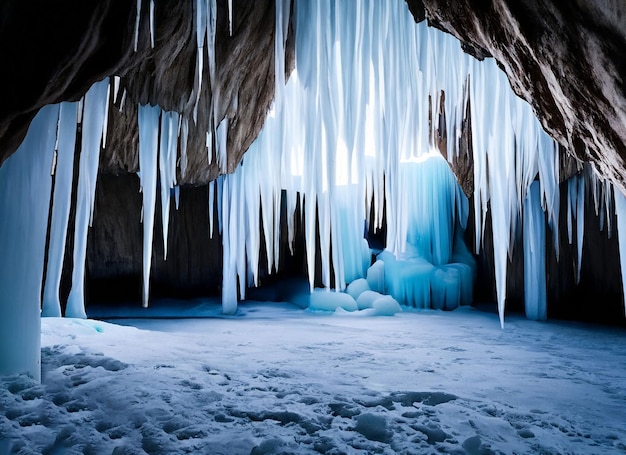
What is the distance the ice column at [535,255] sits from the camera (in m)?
6.82

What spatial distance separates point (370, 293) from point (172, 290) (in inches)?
158

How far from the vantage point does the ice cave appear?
6.10 ft

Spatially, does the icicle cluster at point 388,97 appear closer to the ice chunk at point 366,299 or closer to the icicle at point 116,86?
the icicle at point 116,86

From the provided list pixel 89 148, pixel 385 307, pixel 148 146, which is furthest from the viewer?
pixel 385 307

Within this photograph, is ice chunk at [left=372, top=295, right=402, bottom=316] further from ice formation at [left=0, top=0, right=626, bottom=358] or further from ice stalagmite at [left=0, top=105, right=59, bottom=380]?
ice stalagmite at [left=0, top=105, right=59, bottom=380]

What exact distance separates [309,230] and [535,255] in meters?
3.64

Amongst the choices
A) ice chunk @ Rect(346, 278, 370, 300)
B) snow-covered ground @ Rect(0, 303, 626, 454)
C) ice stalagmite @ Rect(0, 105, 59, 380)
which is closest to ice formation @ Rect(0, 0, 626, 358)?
ice stalagmite @ Rect(0, 105, 59, 380)

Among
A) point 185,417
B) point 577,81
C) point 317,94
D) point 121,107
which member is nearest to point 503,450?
point 185,417

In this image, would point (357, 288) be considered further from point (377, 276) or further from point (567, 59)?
point (567, 59)

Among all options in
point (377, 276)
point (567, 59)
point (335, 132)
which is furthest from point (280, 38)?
point (377, 276)

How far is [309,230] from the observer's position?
19.9ft

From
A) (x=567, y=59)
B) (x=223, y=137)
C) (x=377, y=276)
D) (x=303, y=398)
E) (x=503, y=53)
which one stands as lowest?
(x=303, y=398)

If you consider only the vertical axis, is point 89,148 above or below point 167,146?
below

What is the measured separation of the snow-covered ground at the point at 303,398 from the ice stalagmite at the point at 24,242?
0.18 metres
